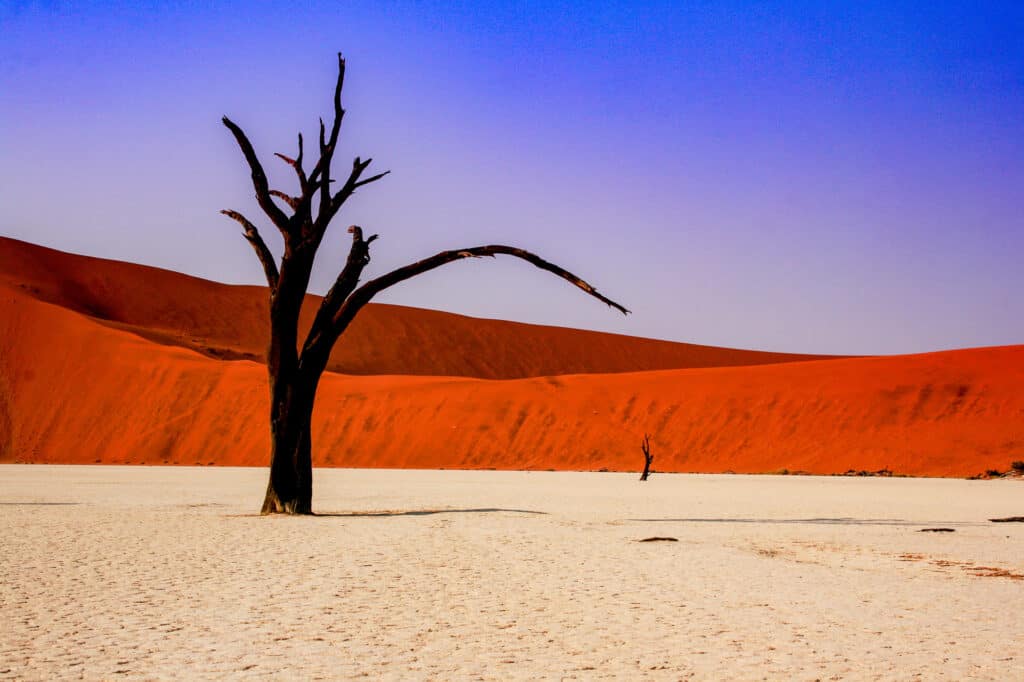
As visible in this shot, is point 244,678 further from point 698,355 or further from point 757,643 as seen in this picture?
point 698,355

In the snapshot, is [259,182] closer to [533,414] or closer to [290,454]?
[290,454]

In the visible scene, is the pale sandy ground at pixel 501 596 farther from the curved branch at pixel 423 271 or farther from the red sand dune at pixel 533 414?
the red sand dune at pixel 533 414

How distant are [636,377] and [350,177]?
4458cm

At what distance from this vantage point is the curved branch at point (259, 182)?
17.9 m

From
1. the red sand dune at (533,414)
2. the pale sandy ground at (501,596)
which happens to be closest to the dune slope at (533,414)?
the red sand dune at (533,414)

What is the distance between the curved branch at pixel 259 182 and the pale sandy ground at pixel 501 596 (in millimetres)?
5233

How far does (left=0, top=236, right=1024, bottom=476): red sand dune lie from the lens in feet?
155

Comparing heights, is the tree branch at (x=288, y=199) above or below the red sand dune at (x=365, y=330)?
below

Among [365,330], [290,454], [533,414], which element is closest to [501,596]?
[290,454]

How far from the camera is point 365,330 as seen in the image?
111 metres

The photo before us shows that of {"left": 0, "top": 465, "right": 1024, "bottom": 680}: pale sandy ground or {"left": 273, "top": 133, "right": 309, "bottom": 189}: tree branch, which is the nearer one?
{"left": 0, "top": 465, "right": 1024, "bottom": 680}: pale sandy ground

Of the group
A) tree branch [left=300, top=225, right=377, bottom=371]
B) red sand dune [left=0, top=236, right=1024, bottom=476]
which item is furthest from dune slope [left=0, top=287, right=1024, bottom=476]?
tree branch [left=300, top=225, right=377, bottom=371]

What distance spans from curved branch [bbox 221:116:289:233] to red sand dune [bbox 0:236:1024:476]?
108 ft

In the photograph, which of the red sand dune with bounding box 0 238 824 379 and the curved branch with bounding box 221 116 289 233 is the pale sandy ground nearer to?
the curved branch with bounding box 221 116 289 233
